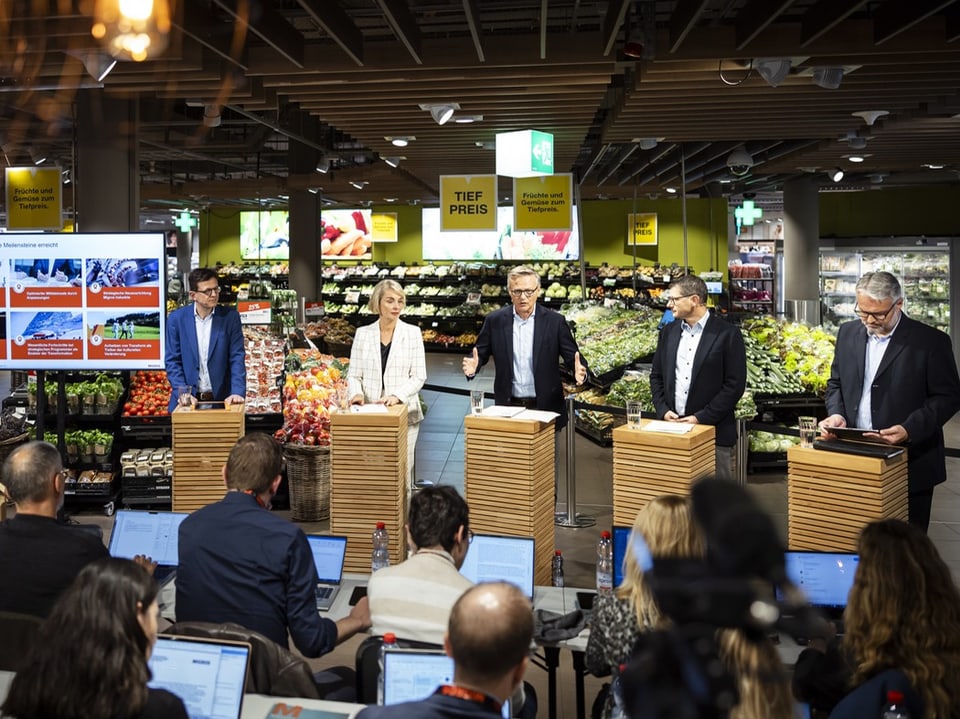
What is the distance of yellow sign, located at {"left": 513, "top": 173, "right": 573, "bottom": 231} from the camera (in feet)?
43.4

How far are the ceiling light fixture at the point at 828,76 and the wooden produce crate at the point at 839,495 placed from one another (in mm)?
4296

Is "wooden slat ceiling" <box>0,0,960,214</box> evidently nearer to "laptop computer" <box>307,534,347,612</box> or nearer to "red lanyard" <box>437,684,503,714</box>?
"laptop computer" <box>307,534,347,612</box>

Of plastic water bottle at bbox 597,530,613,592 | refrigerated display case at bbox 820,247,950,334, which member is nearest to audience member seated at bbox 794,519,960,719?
plastic water bottle at bbox 597,530,613,592

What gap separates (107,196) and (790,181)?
1342 cm

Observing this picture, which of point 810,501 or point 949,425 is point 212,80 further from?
point 949,425

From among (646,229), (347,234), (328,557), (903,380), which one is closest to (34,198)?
(347,234)

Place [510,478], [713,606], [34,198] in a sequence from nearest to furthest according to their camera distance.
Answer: [713,606]
[510,478]
[34,198]

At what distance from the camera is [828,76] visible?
7566 mm

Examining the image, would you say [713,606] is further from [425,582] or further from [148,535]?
[148,535]

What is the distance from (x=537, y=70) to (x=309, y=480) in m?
3.79

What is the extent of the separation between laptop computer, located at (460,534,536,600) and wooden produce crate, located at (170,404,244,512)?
8.65 ft

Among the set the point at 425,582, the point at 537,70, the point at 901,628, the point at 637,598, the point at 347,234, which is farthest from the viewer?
the point at 347,234

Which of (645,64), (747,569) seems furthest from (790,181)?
(747,569)

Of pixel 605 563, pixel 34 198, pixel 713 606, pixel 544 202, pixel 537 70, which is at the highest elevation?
pixel 537 70
